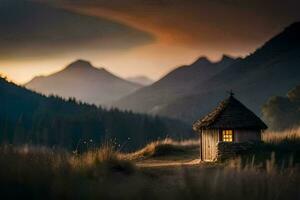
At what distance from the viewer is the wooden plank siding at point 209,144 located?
31078mm

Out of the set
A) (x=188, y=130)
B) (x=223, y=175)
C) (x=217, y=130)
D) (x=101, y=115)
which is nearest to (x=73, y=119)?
(x=101, y=115)

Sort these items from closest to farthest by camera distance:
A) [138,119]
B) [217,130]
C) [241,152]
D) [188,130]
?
[241,152]
[217,130]
[138,119]
[188,130]

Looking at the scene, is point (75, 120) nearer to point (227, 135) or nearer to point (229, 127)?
point (227, 135)

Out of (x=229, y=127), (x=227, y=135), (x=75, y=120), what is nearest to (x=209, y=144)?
(x=227, y=135)

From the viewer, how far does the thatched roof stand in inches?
1220

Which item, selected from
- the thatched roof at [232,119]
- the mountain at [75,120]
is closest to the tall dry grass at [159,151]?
the thatched roof at [232,119]

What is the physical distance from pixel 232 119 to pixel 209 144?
5.77 feet

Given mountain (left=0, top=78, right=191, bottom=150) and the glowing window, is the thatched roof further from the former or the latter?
mountain (left=0, top=78, right=191, bottom=150)

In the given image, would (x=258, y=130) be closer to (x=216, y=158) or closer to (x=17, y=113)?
(x=216, y=158)

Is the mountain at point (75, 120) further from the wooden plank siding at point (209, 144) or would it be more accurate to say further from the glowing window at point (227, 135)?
the glowing window at point (227, 135)

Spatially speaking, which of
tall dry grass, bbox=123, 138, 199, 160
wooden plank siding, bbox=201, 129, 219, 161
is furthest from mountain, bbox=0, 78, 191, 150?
wooden plank siding, bbox=201, 129, 219, 161

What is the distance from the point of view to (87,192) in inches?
418

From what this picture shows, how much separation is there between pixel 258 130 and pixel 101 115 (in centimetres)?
9136

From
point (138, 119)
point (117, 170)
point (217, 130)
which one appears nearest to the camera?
point (117, 170)
